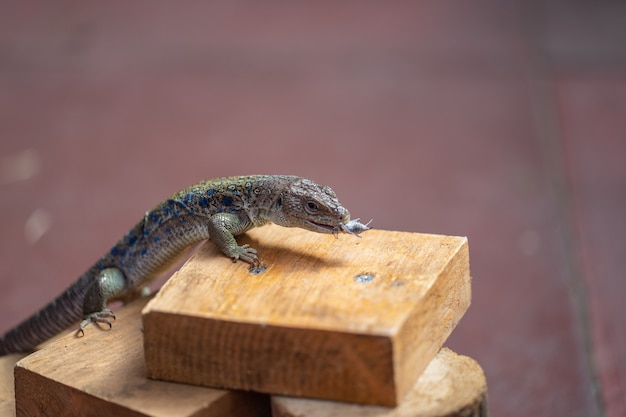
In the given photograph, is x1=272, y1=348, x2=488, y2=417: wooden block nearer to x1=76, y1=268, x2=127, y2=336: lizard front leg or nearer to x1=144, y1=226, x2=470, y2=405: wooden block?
x1=144, y1=226, x2=470, y2=405: wooden block

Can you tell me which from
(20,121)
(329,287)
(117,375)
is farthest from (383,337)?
(20,121)

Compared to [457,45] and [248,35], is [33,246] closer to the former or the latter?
[248,35]

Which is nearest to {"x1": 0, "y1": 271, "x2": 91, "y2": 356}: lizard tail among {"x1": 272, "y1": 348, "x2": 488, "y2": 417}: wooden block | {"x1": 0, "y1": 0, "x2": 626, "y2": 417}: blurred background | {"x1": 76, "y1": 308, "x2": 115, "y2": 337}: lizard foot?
{"x1": 76, "y1": 308, "x2": 115, "y2": 337}: lizard foot

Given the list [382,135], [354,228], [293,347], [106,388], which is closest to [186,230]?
[354,228]

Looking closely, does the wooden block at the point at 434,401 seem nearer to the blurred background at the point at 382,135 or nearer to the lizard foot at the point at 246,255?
the lizard foot at the point at 246,255

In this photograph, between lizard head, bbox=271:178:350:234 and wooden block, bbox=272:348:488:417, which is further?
lizard head, bbox=271:178:350:234

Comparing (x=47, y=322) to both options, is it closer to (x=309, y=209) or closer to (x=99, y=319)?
(x=99, y=319)

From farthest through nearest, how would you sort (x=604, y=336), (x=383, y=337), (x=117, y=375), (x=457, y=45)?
(x=457, y=45), (x=604, y=336), (x=117, y=375), (x=383, y=337)

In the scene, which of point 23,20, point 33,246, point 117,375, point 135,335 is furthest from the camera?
point 23,20
